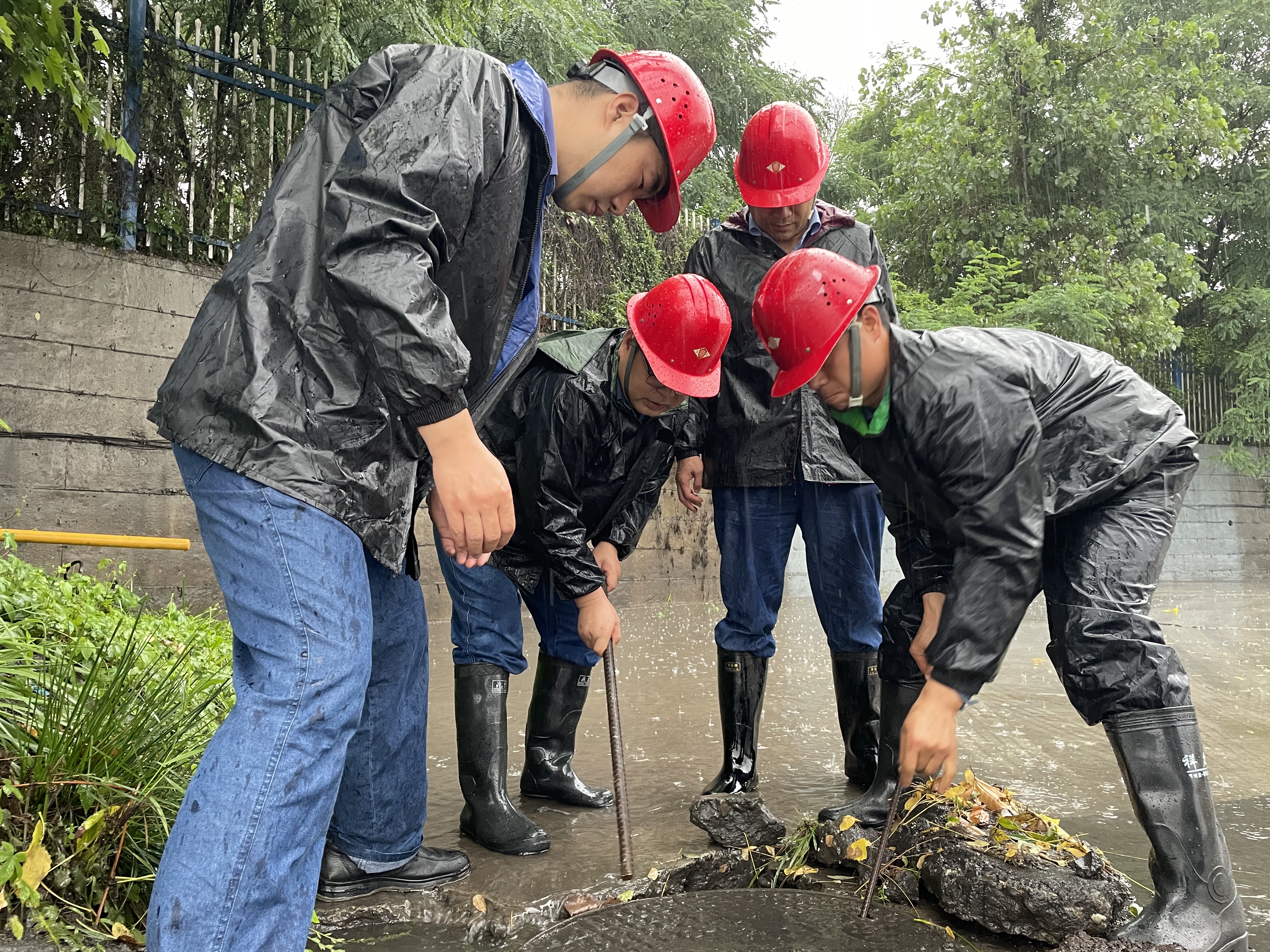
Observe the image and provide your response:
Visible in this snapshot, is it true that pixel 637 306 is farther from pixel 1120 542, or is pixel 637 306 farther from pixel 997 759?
pixel 997 759

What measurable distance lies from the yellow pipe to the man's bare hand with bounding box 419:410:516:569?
107 inches

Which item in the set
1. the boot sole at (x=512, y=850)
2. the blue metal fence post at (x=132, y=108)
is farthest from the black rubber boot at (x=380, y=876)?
the blue metal fence post at (x=132, y=108)

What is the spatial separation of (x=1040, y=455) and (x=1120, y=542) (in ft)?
0.89

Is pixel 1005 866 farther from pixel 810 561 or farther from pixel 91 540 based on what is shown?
pixel 91 540

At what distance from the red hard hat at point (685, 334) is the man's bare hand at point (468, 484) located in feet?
4.01

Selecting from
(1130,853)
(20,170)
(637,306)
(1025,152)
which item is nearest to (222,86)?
(20,170)

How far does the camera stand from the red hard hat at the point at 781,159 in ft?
10.9

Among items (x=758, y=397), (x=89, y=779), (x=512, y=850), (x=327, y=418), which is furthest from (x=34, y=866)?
(x=758, y=397)

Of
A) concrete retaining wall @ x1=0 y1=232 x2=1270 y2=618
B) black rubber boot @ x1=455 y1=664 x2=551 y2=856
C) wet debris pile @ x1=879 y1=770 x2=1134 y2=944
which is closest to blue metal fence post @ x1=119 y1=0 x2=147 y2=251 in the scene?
concrete retaining wall @ x1=0 y1=232 x2=1270 y2=618

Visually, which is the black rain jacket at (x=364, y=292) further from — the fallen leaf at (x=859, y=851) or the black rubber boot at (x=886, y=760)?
the black rubber boot at (x=886, y=760)

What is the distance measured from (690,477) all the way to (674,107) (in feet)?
5.47

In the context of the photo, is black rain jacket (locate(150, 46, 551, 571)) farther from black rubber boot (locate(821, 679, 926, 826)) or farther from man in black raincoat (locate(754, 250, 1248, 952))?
black rubber boot (locate(821, 679, 926, 826))

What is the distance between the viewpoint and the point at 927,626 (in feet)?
8.86

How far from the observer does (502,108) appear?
1.84 m
